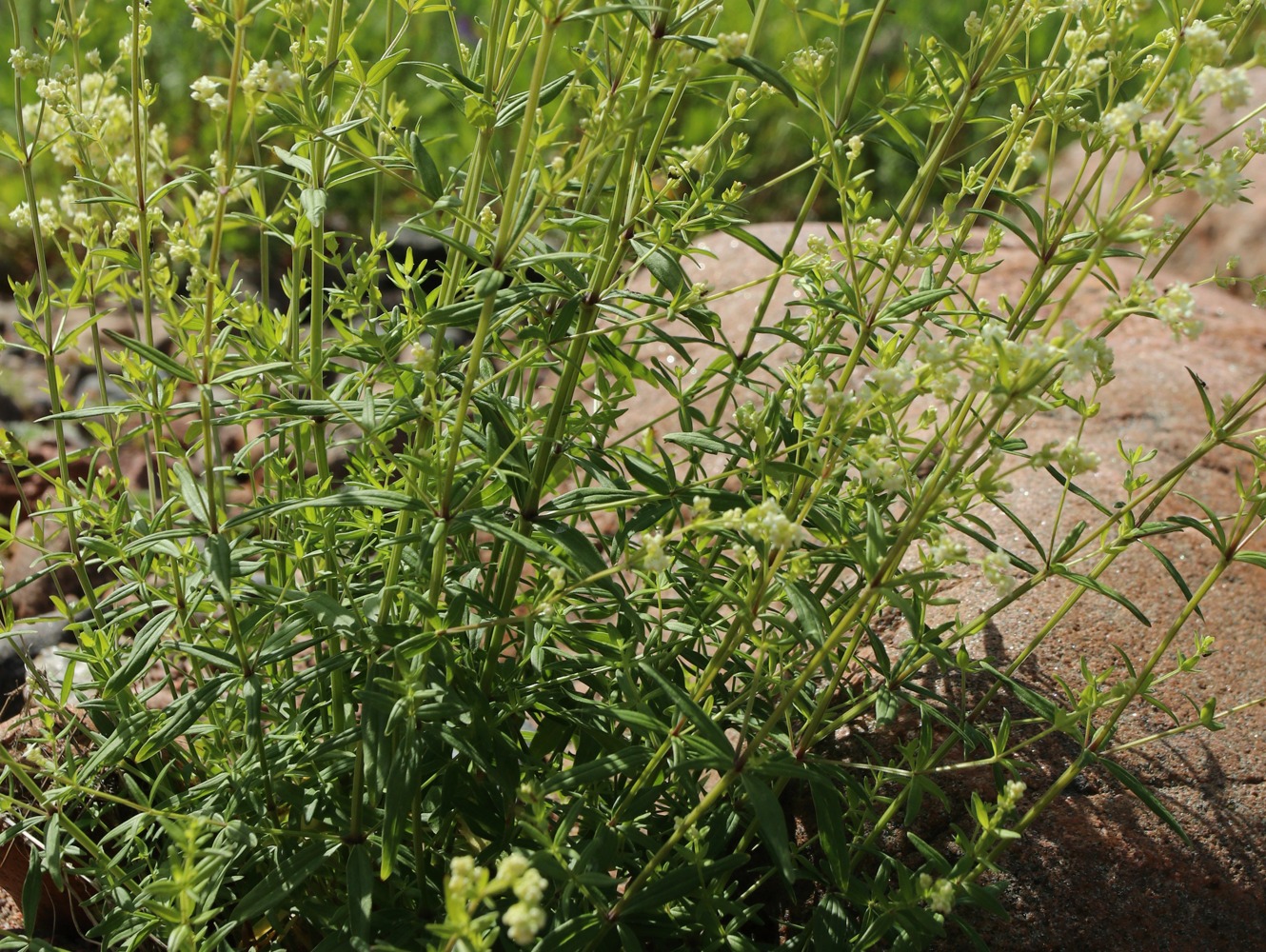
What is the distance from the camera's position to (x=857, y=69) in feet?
7.22

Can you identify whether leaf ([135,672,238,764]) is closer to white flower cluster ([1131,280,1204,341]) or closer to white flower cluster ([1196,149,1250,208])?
white flower cluster ([1131,280,1204,341])

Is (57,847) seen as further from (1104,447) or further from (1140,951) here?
(1104,447)

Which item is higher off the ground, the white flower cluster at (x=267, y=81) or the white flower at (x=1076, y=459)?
the white flower cluster at (x=267, y=81)

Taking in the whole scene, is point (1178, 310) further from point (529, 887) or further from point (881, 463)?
point (529, 887)

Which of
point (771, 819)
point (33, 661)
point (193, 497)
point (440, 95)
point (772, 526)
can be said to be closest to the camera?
point (772, 526)

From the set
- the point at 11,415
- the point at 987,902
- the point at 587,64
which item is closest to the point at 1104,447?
the point at 987,902

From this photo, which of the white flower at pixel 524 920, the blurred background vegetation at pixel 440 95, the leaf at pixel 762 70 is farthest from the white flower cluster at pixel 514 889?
the blurred background vegetation at pixel 440 95

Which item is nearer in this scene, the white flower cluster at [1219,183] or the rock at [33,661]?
the white flower cluster at [1219,183]

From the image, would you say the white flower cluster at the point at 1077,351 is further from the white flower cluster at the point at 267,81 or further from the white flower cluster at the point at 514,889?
the white flower cluster at the point at 267,81

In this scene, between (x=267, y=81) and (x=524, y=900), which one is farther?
(x=267, y=81)

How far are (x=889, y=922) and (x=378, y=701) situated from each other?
3.51 feet

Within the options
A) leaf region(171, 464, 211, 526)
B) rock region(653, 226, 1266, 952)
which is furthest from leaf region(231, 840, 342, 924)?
rock region(653, 226, 1266, 952)

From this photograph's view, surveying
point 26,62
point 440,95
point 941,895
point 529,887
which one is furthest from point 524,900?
point 440,95

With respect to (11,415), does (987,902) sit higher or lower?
higher
